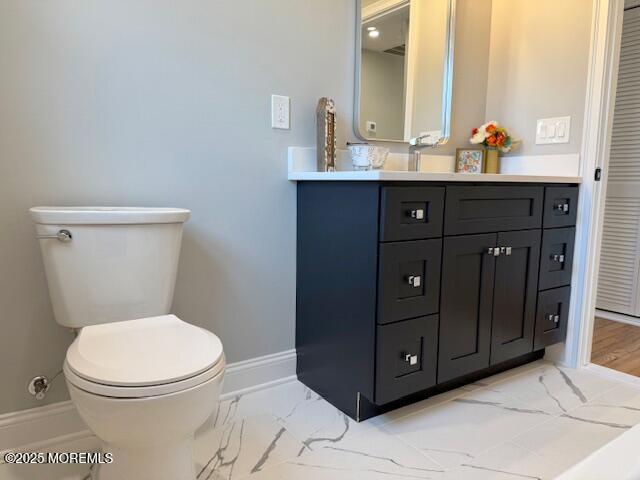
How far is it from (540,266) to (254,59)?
142cm

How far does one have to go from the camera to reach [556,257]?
1.97 m

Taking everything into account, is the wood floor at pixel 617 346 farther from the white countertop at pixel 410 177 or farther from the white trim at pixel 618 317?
the white countertop at pixel 410 177

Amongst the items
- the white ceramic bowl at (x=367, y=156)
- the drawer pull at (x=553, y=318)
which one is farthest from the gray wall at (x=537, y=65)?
the white ceramic bowl at (x=367, y=156)

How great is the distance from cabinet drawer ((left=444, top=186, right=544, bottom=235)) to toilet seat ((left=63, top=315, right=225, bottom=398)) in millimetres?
896

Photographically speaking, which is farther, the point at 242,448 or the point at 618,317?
the point at 618,317

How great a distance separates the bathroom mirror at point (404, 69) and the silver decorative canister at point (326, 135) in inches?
7.3

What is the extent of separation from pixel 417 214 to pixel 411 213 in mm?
27

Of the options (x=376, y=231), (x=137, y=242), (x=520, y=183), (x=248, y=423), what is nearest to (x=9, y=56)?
(x=137, y=242)

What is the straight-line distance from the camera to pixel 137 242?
51.6 inches

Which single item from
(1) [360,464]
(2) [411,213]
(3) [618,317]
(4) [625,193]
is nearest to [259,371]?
(1) [360,464]

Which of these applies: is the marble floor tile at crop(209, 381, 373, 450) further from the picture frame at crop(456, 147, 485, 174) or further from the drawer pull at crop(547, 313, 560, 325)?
the picture frame at crop(456, 147, 485, 174)

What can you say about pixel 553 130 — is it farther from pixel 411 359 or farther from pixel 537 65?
pixel 411 359

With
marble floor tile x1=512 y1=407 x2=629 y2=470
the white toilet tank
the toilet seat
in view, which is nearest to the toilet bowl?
the toilet seat

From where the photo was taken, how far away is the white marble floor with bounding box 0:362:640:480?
131 cm
